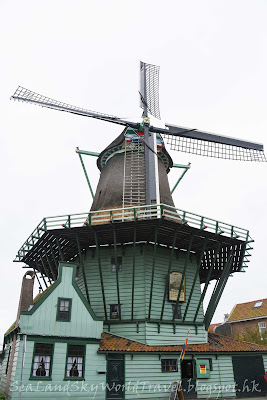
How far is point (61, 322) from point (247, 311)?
29868 mm

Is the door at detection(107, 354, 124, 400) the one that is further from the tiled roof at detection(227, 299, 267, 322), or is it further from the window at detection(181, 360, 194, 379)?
the tiled roof at detection(227, 299, 267, 322)

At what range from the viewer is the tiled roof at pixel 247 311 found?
36.4m

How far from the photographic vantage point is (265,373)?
742 inches

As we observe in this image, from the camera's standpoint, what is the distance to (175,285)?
734 inches

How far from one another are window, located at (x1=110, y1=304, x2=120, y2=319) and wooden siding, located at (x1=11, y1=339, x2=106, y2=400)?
7.77 feet

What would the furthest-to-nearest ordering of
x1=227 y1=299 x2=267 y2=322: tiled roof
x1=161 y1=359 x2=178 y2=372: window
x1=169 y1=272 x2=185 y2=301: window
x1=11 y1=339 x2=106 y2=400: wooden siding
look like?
1. x1=227 y1=299 x2=267 y2=322: tiled roof
2. x1=169 y1=272 x2=185 y2=301: window
3. x1=161 y1=359 x2=178 y2=372: window
4. x1=11 y1=339 x2=106 y2=400: wooden siding

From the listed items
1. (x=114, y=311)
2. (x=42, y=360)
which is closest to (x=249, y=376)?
(x=114, y=311)

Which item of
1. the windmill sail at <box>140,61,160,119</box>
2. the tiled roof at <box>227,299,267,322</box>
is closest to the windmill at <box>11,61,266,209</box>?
the windmill sail at <box>140,61,160,119</box>

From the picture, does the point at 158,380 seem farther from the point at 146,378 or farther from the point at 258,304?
the point at 258,304

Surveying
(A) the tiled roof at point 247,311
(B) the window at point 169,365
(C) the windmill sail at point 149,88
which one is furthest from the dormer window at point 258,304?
(C) the windmill sail at point 149,88

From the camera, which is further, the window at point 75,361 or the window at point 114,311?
the window at point 114,311

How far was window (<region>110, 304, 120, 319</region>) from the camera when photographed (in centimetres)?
1800

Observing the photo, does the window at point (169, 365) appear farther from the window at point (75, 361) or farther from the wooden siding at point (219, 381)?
the window at point (75, 361)

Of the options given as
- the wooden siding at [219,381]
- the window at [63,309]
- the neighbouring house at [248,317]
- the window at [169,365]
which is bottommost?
the wooden siding at [219,381]
